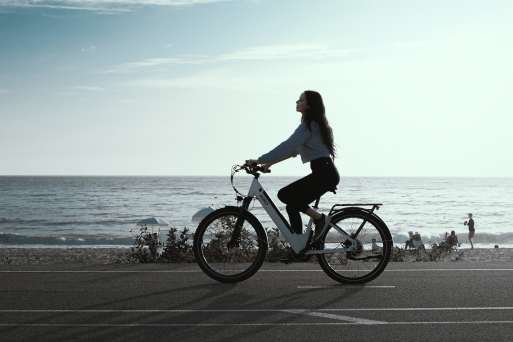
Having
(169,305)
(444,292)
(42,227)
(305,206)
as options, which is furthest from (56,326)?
(42,227)

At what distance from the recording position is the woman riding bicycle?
5895 millimetres

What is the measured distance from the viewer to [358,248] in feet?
19.8

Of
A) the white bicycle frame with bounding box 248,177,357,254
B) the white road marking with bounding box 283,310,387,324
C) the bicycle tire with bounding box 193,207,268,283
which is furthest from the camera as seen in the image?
the bicycle tire with bounding box 193,207,268,283

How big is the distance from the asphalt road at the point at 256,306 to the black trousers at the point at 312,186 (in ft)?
3.50

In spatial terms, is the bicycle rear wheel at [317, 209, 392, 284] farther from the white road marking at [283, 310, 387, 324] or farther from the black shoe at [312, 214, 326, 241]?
the white road marking at [283, 310, 387, 324]

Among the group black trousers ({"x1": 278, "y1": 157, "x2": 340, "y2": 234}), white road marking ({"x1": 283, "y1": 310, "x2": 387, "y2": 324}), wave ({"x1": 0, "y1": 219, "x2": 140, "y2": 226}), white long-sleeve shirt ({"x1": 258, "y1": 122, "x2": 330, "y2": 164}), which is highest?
white long-sleeve shirt ({"x1": 258, "y1": 122, "x2": 330, "y2": 164})

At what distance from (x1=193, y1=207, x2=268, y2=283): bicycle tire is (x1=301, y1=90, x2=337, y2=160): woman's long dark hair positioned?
1312mm

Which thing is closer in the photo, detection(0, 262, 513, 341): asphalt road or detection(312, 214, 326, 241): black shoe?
detection(0, 262, 513, 341): asphalt road

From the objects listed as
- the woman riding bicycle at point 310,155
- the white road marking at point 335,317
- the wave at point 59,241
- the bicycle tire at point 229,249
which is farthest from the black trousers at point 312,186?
the wave at point 59,241

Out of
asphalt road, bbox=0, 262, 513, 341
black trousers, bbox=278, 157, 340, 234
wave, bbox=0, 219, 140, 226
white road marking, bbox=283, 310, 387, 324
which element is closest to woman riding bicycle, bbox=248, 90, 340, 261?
black trousers, bbox=278, 157, 340, 234

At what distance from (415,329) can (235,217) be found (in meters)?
2.73

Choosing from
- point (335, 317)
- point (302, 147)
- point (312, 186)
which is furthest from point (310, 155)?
point (335, 317)

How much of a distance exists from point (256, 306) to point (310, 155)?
1961mm

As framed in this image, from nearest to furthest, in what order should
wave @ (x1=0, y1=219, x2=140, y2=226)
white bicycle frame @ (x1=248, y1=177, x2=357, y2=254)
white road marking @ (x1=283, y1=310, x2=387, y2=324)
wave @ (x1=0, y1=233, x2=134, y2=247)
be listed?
1. white road marking @ (x1=283, y1=310, x2=387, y2=324)
2. white bicycle frame @ (x1=248, y1=177, x2=357, y2=254)
3. wave @ (x1=0, y1=233, x2=134, y2=247)
4. wave @ (x1=0, y1=219, x2=140, y2=226)
